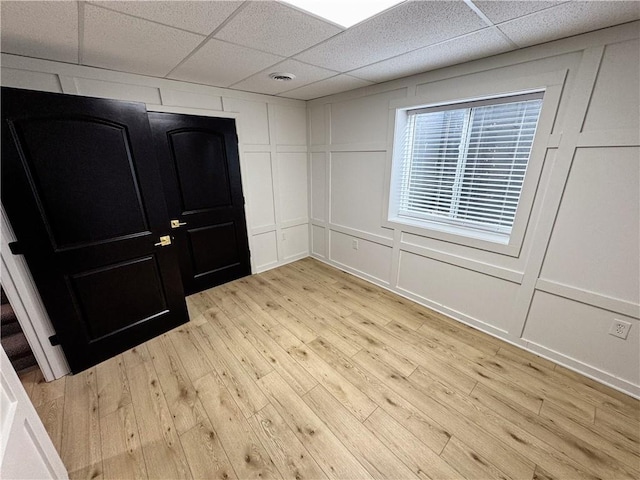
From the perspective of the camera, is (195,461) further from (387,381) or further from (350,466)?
(387,381)

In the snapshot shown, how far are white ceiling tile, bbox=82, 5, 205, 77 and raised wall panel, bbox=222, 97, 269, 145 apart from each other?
0.84 meters

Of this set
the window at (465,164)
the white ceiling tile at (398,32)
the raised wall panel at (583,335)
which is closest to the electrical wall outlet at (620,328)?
the raised wall panel at (583,335)

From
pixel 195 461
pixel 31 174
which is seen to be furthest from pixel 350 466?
pixel 31 174

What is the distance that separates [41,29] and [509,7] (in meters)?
2.55

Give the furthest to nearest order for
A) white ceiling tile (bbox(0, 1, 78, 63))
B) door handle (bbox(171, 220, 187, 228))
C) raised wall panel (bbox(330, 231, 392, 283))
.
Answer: raised wall panel (bbox(330, 231, 392, 283)) < door handle (bbox(171, 220, 187, 228)) < white ceiling tile (bbox(0, 1, 78, 63))

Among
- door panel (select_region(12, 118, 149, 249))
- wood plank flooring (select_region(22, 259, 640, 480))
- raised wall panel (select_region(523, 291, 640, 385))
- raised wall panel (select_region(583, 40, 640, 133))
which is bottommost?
wood plank flooring (select_region(22, 259, 640, 480))

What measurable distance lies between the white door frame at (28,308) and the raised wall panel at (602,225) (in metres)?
3.73

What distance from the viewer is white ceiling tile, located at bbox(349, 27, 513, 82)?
5.34ft

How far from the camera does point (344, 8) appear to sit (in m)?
1.34

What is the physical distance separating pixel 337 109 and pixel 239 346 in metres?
2.89

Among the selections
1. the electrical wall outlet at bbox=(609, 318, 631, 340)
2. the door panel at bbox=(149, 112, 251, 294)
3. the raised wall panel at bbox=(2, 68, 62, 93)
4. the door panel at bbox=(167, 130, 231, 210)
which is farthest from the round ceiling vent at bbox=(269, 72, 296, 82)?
the electrical wall outlet at bbox=(609, 318, 631, 340)

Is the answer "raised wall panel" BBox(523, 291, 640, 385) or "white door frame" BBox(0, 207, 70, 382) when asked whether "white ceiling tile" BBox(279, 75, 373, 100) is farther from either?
"white door frame" BBox(0, 207, 70, 382)

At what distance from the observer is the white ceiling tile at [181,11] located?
1.21 m

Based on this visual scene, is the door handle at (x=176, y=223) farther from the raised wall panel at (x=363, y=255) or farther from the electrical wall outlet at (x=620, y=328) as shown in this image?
the electrical wall outlet at (x=620, y=328)
